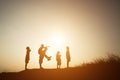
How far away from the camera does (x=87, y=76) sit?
17.9m

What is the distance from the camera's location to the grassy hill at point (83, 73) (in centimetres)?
1729

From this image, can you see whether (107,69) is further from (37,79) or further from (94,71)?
(37,79)

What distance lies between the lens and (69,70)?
20422 millimetres

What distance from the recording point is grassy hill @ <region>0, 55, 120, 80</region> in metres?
17.3

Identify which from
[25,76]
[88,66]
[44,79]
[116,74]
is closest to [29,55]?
[25,76]

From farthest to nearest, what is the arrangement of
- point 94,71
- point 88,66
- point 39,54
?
1. point 39,54
2. point 88,66
3. point 94,71

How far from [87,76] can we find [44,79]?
3992 millimetres

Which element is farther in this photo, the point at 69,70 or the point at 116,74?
the point at 69,70

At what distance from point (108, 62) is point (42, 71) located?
6.07m

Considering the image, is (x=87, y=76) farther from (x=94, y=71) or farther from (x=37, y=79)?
(x=37, y=79)

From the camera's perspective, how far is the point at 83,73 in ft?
61.4

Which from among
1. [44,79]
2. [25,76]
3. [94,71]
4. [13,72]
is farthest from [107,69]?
[13,72]

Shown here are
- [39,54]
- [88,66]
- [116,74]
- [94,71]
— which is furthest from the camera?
[39,54]

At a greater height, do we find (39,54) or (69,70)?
(39,54)
